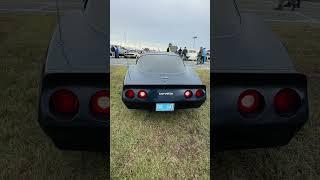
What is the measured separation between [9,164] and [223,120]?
2077mm

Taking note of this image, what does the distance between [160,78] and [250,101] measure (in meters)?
0.73

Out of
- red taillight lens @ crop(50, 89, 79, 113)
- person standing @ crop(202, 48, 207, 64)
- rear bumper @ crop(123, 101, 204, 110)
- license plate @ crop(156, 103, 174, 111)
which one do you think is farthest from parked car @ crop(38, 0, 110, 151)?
person standing @ crop(202, 48, 207, 64)

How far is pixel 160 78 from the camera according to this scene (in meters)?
2.19

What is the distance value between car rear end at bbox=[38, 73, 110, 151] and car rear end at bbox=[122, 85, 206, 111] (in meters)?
0.30

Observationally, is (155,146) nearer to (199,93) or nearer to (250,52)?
(199,93)

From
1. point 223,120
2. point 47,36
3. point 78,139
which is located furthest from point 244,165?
point 47,36

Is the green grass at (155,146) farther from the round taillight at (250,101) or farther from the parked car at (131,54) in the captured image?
the round taillight at (250,101)

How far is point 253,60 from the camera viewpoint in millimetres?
2635

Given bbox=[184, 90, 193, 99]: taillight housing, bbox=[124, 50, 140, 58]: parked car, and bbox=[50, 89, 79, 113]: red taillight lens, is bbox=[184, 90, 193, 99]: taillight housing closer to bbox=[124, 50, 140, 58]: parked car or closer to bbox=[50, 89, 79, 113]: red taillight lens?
bbox=[124, 50, 140, 58]: parked car

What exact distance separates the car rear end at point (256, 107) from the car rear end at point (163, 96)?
0.84 feet

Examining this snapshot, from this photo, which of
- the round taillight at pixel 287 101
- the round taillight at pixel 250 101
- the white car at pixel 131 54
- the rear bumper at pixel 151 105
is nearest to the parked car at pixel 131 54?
the white car at pixel 131 54

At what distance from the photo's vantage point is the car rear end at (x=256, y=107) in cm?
255

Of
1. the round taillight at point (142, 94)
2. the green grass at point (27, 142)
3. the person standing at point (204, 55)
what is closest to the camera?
the person standing at point (204, 55)

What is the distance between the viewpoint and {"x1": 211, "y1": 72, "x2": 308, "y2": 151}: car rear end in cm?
255
